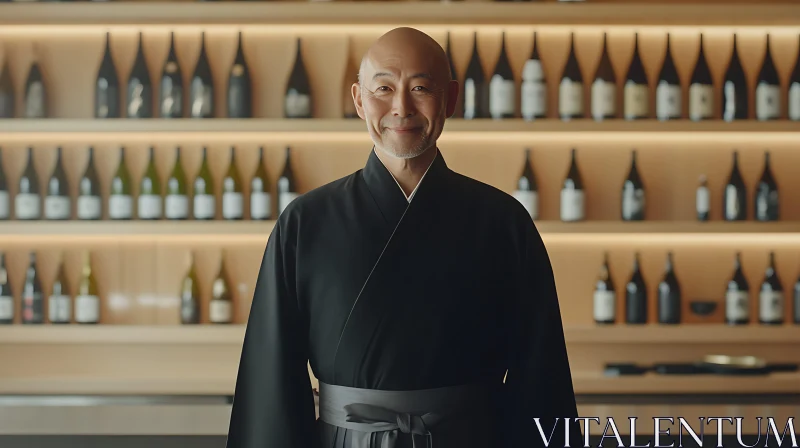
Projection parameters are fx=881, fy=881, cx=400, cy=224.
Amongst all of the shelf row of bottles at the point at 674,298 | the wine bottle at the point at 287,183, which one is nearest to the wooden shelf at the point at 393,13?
the wine bottle at the point at 287,183

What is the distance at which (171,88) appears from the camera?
2.43 metres

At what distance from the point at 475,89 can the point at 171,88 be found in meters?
0.84

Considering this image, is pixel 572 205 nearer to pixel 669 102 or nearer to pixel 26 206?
pixel 669 102

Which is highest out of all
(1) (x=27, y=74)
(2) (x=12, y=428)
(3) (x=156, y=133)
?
(1) (x=27, y=74)

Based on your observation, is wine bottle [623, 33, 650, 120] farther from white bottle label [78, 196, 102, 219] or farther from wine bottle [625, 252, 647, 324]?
white bottle label [78, 196, 102, 219]

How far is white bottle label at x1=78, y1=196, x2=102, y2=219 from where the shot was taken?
241 cm

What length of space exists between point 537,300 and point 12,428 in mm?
1586

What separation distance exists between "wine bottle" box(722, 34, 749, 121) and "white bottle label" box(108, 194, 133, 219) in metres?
1.66

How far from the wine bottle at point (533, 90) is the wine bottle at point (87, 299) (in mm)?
1293

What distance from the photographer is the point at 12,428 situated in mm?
2152

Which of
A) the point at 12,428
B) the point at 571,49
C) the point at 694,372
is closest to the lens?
the point at 12,428

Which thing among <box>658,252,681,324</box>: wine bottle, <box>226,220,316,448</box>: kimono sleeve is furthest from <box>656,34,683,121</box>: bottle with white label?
<box>226,220,316,448</box>: kimono sleeve

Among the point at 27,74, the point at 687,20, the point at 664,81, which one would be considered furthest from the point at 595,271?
the point at 27,74

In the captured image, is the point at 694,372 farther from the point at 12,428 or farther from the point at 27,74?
the point at 27,74
